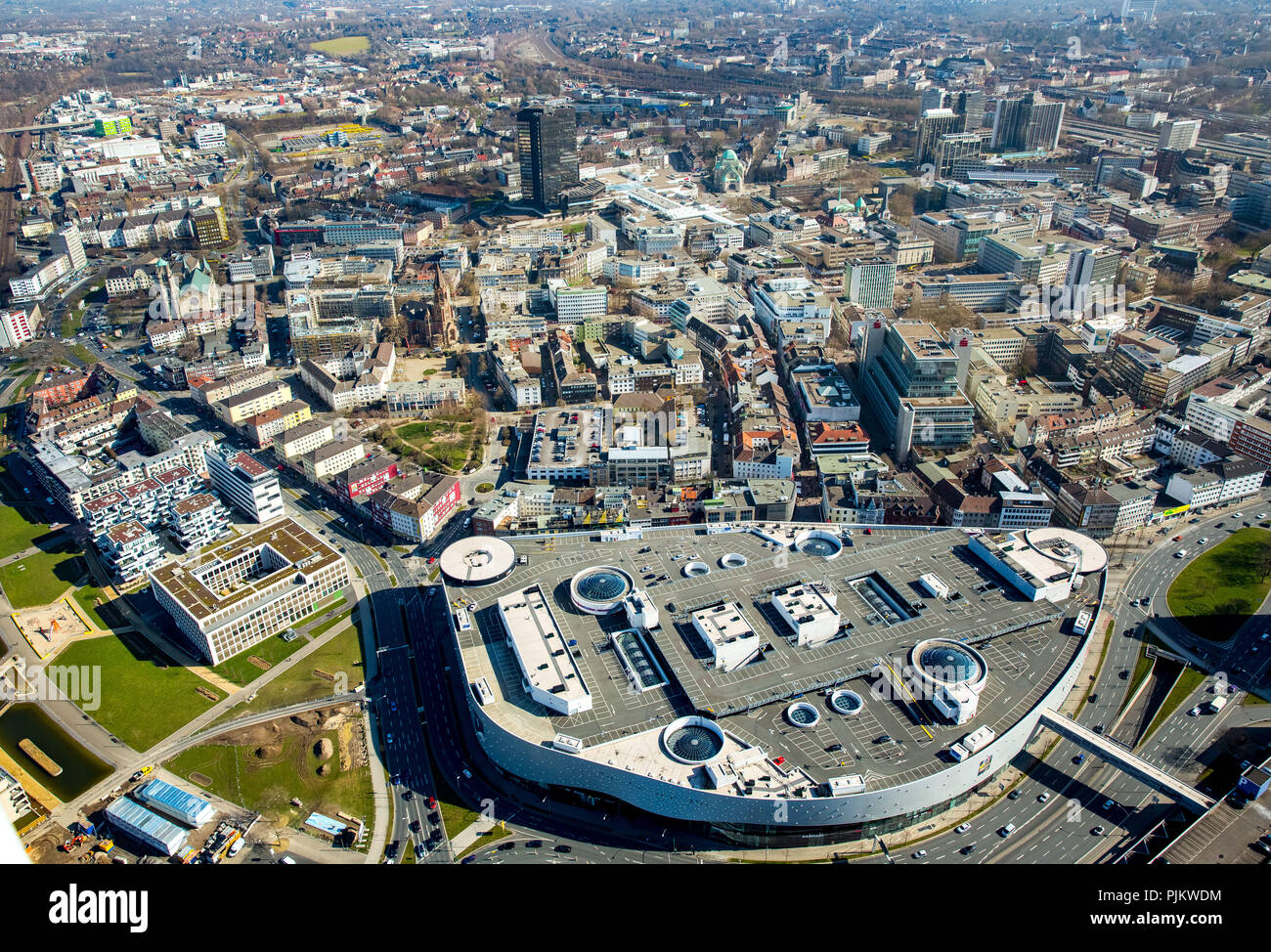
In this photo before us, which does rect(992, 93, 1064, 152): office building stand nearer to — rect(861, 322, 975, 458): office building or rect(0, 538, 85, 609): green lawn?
rect(861, 322, 975, 458): office building

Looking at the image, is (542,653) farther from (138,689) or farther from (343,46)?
(343,46)

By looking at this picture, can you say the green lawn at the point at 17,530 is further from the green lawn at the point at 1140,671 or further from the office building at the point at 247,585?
the green lawn at the point at 1140,671

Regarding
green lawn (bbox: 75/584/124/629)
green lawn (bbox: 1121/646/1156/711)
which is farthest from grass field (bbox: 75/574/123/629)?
green lawn (bbox: 1121/646/1156/711)

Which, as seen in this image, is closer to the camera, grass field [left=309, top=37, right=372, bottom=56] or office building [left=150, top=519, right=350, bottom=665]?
office building [left=150, top=519, right=350, bottom=665]

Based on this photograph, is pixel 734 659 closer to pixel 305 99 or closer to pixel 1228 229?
pixel 1228 229

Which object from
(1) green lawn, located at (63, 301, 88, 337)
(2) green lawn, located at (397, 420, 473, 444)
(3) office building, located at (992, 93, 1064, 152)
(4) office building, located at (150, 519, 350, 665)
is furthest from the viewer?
(3) office building, located at (992, 93, 1064, 152)

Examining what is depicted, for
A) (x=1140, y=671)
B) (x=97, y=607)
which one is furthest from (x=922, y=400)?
(x=97, y=607)

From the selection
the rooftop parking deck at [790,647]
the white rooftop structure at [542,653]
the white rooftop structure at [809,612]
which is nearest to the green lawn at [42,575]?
the rooftop parking deck at [790,647]
